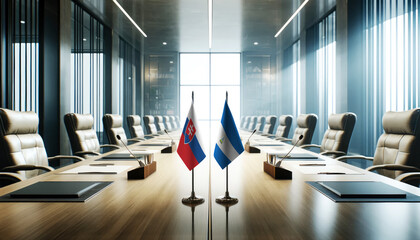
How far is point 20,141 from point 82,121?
3.42ft

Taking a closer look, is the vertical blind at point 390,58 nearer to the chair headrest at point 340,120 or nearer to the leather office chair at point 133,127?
the chair headrest at point 340,120

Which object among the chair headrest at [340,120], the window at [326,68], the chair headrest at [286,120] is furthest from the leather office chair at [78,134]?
the window at [326,68]

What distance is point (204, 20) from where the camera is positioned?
7.71 meters

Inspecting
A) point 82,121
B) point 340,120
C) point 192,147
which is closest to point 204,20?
point 82,121

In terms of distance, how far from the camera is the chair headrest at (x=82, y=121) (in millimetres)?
3272

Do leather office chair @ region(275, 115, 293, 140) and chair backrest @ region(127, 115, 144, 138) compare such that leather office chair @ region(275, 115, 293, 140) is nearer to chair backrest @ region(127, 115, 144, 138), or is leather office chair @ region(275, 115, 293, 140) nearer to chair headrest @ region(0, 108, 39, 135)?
chair backrest @ region(127, 115, 144, 138)

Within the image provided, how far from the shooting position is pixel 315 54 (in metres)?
8.07

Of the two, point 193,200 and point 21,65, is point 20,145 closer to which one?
point 193,200

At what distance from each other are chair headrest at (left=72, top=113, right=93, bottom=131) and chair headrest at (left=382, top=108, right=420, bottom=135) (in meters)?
3.10

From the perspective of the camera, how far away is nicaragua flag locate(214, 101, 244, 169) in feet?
3.65

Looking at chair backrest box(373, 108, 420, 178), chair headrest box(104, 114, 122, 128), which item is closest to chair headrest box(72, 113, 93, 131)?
chair headrest box(104, 114, 122, 128)

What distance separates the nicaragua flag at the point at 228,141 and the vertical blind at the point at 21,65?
4.55 meters

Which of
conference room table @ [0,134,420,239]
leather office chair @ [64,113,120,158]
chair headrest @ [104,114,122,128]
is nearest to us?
conference room table @ [0,134,420,239]

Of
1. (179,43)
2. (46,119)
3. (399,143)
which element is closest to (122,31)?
(179,43)
